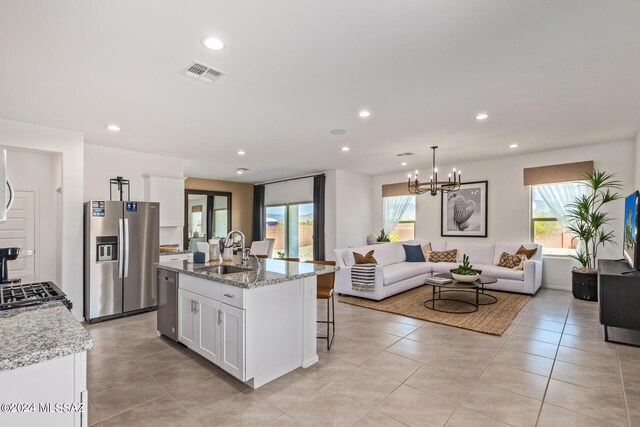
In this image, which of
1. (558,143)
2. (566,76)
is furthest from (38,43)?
(558,143)

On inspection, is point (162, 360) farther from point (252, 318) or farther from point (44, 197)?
point (44, 197)

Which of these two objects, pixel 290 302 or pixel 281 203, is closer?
pixel 290 302

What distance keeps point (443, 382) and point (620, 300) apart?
228cm

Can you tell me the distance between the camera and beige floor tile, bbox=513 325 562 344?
347 centimetres

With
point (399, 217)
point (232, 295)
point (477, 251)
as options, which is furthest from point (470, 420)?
point (399, 217)

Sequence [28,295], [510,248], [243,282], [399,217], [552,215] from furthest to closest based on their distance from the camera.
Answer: [399,217]
[510,248]
[552,215]
[243,282]
[28,295]

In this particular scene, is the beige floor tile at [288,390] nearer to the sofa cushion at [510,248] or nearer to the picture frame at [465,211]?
the sofa cushion at [510,248]

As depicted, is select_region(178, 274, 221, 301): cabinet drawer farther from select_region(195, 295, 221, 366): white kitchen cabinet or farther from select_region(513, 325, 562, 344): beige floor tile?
select_region(513, 325, 562, 344): beige floor tile

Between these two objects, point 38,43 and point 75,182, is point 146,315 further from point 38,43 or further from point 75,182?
point 38,43

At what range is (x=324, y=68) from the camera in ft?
8.55

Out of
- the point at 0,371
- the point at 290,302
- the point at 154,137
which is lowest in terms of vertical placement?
the point at 290,302

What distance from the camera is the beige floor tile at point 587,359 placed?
2.83 m

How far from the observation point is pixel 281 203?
9.04m

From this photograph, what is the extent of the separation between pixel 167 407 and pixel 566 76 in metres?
4.14
